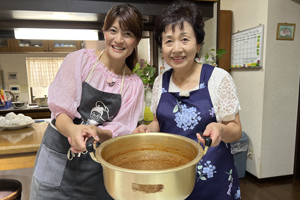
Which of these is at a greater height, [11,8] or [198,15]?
[11,8]

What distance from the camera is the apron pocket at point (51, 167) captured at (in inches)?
42.9

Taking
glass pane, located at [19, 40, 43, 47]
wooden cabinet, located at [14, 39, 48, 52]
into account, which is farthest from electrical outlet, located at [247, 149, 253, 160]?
glass pane, located at [19, 40, 43, 47]

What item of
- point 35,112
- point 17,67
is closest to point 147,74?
point 35,112

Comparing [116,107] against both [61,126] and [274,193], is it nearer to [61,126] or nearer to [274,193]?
[61,126]

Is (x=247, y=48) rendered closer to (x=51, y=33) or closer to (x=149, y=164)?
(x=51, y=33)

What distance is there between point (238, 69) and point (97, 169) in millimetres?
2509

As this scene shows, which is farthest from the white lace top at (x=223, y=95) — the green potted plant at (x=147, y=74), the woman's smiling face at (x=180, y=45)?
the green potted plant at (x=147, y=74)

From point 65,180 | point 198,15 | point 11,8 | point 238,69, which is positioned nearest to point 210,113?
point 198,15

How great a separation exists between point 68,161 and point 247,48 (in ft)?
8.40

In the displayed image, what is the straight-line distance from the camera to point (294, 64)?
8.65ft

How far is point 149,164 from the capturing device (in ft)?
2.82

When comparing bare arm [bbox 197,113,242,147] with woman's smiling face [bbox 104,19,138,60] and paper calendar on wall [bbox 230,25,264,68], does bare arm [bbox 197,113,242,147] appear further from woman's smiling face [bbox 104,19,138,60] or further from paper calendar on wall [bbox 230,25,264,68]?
paper calendar on wall [bbox 230,25,264,68]

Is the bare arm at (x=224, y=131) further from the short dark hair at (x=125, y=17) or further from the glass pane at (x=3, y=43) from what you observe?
the glass pane at (x=3, y=43)

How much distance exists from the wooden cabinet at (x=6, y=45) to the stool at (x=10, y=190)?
4230mm
